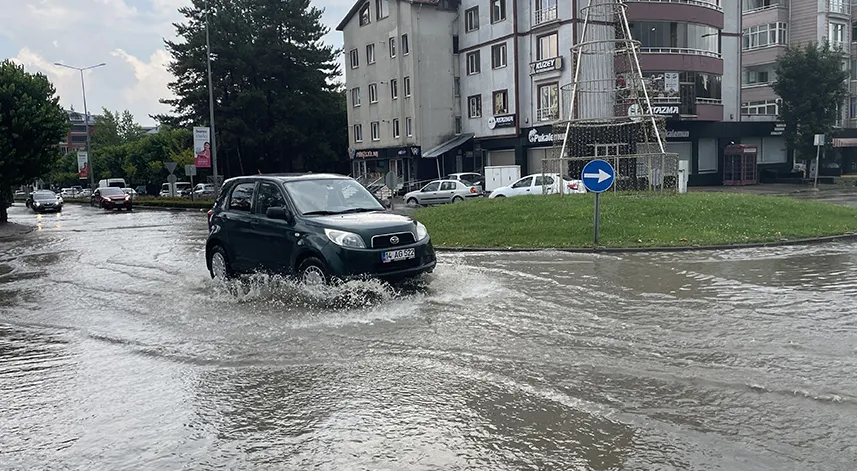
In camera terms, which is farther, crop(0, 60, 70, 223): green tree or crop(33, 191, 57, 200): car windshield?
crop(33, 191, 57, 200): car windshield

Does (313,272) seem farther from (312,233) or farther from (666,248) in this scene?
(666,248)

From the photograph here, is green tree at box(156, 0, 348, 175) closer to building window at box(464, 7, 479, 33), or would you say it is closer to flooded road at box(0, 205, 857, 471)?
building window at box(464, 7, 479, 33)

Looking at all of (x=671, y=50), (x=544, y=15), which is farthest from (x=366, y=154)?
(x=671, y=50)

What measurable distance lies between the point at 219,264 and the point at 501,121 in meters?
35.4

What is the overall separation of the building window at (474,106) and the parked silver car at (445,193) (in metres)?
13.8

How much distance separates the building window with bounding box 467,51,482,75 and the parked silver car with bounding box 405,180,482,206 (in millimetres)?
15149

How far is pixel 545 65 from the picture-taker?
41.8 metres

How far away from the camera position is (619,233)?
1541 centimetres

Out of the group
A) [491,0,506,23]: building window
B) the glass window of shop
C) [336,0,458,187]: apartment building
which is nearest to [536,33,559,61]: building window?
[491,0,506,23]: building window

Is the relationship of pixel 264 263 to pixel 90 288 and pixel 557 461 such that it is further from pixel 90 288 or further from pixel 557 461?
pixel 557 461

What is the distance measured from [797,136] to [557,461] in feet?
155

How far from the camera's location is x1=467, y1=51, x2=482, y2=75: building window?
47.8 metres

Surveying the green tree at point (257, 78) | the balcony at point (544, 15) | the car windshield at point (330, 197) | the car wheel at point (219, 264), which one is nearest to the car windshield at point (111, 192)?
the green tree at point (257, 78)

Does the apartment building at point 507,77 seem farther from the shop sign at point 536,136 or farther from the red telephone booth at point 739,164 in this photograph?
the red telephone booth at point 739,164
